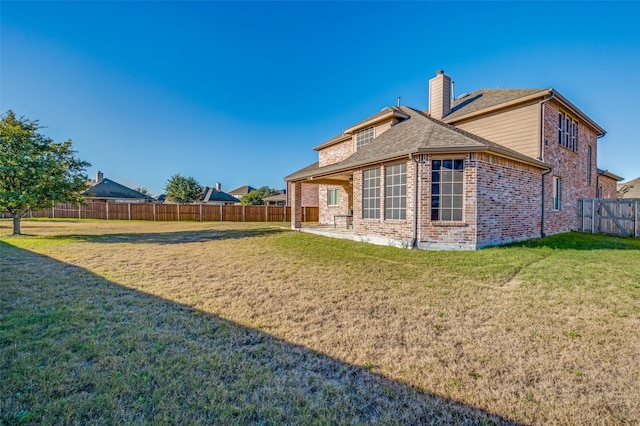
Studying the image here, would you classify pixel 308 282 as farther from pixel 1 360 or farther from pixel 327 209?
pixel 327 209

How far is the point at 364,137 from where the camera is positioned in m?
15.3

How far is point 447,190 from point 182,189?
131 ft

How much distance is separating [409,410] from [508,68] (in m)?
18.5

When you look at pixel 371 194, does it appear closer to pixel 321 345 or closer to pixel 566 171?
pixel 321 345

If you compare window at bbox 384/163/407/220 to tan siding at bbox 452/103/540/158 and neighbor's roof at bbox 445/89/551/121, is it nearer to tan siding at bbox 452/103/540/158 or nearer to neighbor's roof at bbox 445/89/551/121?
tan siding at bbox 452/103/540/158

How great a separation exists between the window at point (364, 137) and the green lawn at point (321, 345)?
32.1 feet

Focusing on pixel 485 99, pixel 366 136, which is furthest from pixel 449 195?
pixel 485 99

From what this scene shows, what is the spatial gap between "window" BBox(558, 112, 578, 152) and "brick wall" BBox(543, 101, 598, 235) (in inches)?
10.1

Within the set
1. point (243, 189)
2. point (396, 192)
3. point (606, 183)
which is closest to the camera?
point (396, 192)

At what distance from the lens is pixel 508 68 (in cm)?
1525

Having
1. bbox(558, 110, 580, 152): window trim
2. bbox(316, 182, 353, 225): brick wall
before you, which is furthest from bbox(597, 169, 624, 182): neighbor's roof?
bbox(316, 182, 353, 225): brick wall

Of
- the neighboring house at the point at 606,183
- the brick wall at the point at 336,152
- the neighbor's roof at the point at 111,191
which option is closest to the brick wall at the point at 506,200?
the brick wall at the point at 336,152

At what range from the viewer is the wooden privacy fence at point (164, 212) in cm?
2720

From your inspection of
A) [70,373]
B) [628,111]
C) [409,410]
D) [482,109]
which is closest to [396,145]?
[482,109]
